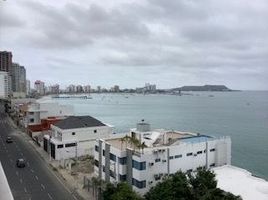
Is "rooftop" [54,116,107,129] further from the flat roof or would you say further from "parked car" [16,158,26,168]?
the flat roof

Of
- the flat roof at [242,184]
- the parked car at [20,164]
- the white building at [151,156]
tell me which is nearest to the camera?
the flat roof at [242,184]

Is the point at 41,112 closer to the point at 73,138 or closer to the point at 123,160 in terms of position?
the point at 73,138

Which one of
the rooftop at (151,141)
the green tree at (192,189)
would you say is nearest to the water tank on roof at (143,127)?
the rooftop at (151,141)

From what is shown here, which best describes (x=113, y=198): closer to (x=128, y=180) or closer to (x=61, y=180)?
(x=128, y=180)

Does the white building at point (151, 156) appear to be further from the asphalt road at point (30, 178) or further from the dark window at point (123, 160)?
the asphalt road at point (30, 178)

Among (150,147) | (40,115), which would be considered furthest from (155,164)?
(40,115)

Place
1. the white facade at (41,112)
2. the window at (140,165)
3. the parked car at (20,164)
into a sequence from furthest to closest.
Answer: the white facade at (41,112) → the parked car at (20,164) → the window at (140,165)

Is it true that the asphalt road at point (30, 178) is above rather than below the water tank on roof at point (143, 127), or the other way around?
below
